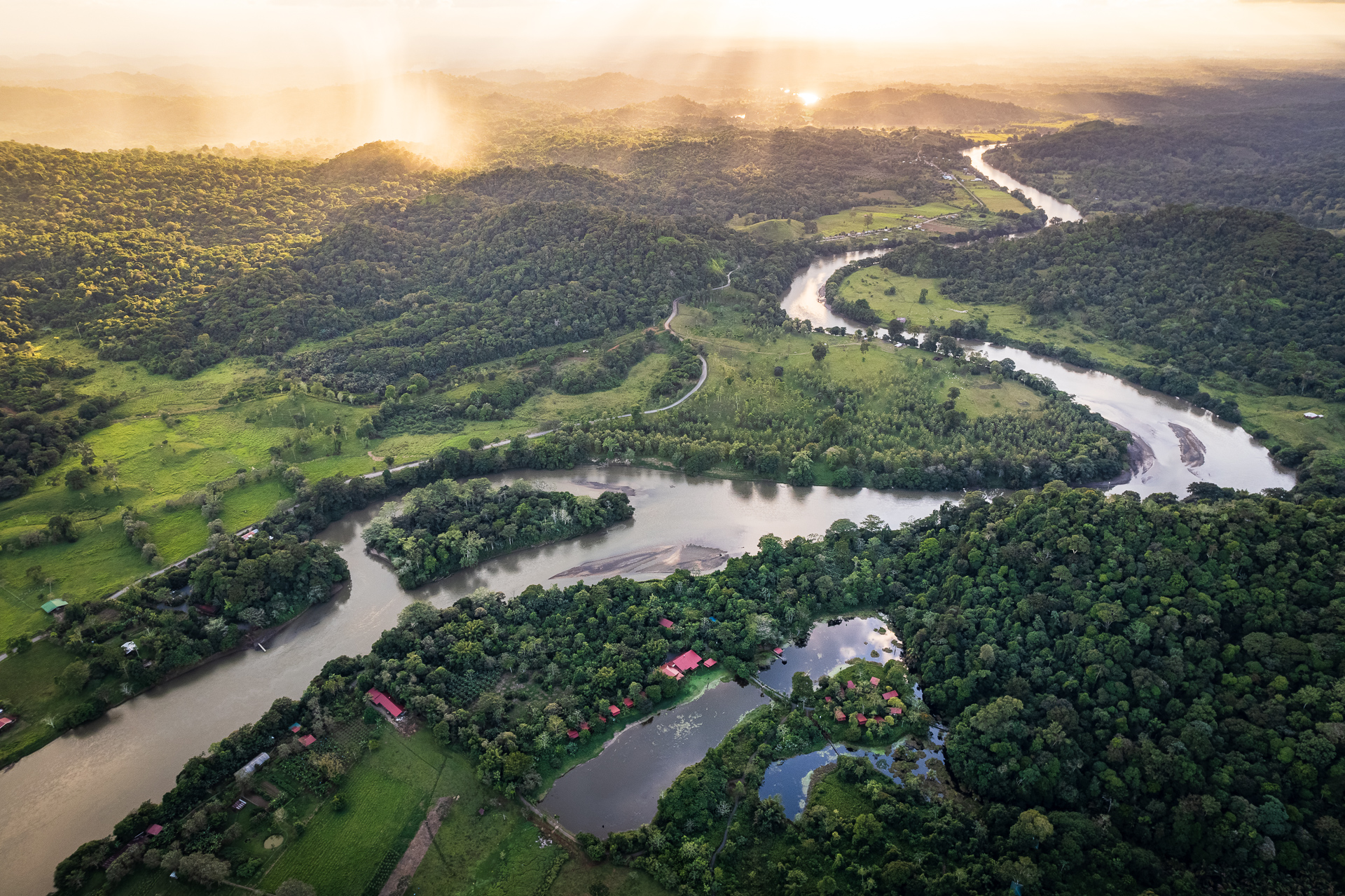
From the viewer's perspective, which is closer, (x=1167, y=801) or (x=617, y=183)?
(x=1167, y=801)

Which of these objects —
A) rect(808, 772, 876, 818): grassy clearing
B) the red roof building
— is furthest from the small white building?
rect(808, 772, 876, 818): grassy clearing

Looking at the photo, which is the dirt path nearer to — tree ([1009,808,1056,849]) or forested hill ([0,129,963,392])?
tree ([1009,808,1056,849])

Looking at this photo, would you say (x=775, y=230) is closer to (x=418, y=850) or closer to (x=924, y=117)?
(x=418, y=850)

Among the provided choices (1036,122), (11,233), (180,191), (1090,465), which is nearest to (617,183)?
(180,191)

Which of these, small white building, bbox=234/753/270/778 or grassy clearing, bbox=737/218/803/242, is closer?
small white building, bbox=234/753/270/778

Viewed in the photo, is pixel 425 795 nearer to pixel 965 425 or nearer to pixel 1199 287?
pixel 965 425

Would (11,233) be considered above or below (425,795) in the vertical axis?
above

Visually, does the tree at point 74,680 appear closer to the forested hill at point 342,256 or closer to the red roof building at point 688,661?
the red roof building at point 688,661
